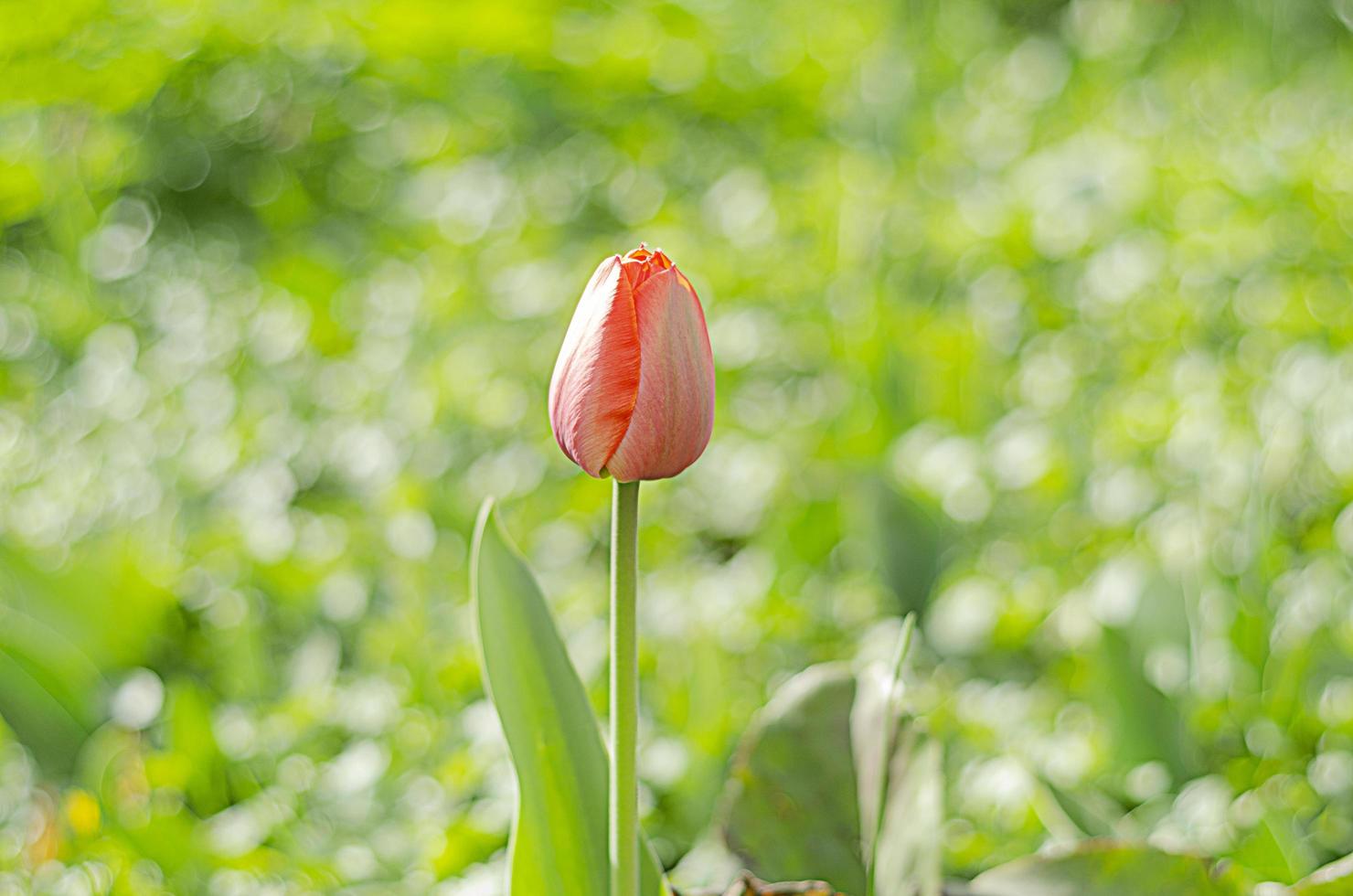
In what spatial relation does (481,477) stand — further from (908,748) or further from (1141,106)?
(1141,106)

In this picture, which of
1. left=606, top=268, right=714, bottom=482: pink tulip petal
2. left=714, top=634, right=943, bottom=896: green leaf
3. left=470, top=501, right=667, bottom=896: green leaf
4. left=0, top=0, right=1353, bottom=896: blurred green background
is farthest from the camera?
left=0, top=0, right=1353, bottom=896: blurred green background

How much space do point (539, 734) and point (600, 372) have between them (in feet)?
0.74

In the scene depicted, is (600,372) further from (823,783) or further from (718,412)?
(718,412)

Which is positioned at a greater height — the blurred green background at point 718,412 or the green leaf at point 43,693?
the blurred green background at point 718,412

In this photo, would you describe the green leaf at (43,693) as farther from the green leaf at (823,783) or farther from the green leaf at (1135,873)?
the green leaf at (1135,873)

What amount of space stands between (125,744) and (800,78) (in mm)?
1837

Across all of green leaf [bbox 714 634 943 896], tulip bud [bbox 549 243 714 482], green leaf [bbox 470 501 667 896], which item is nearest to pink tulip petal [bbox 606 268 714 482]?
tulip bud [bbox 549 243 714 482]

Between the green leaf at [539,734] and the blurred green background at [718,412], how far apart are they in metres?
0.32

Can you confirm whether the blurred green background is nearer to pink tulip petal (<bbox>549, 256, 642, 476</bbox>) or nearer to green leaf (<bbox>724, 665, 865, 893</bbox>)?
green leaf (<bbox>724, 665, 865, 893</bbox>)

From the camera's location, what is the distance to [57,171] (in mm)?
2314

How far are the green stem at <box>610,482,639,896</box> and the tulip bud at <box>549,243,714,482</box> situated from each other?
0.02 m

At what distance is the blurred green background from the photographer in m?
1.16

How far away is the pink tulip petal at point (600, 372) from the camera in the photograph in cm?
55

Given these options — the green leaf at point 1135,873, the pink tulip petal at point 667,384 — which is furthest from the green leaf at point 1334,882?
the pink tulip petal at point 667,384
